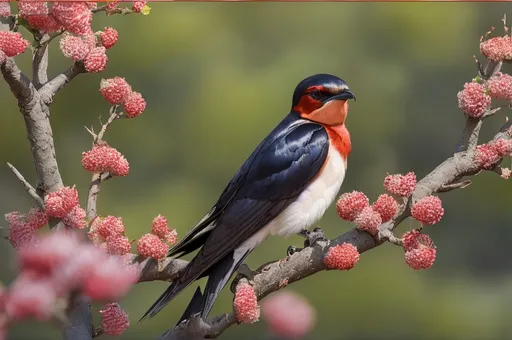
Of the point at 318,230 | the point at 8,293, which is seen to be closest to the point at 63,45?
the point at 8,293

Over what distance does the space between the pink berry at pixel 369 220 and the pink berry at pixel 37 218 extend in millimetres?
443

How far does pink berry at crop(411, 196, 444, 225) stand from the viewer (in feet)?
4.10

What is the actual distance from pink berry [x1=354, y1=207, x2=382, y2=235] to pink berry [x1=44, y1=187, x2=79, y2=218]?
0.41 m

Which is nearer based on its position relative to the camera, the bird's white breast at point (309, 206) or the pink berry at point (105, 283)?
the pink berry at point (105, 283)

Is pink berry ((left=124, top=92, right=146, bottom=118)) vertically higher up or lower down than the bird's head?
higher up

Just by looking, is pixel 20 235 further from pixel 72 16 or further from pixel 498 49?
pixel 498 49

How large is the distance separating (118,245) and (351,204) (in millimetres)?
348

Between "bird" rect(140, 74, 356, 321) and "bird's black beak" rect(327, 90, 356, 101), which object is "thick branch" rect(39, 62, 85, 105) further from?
"bird's black beak" rect(327, 90, 356, 101)

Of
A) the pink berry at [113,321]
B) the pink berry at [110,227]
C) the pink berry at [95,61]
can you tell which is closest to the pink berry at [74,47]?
the pink berry at [95,61]

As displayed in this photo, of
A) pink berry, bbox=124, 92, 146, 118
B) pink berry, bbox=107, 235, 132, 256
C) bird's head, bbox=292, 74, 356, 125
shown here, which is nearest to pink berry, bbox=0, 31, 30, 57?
pink berry, bbox=124, 92, 146, 118

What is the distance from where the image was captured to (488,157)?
1.47 metres

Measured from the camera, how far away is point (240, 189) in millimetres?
1623

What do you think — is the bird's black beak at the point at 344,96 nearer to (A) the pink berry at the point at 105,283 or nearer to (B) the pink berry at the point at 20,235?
(B) the pink berry at the point at 20,235

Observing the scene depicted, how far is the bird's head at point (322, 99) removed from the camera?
168 centimetres
